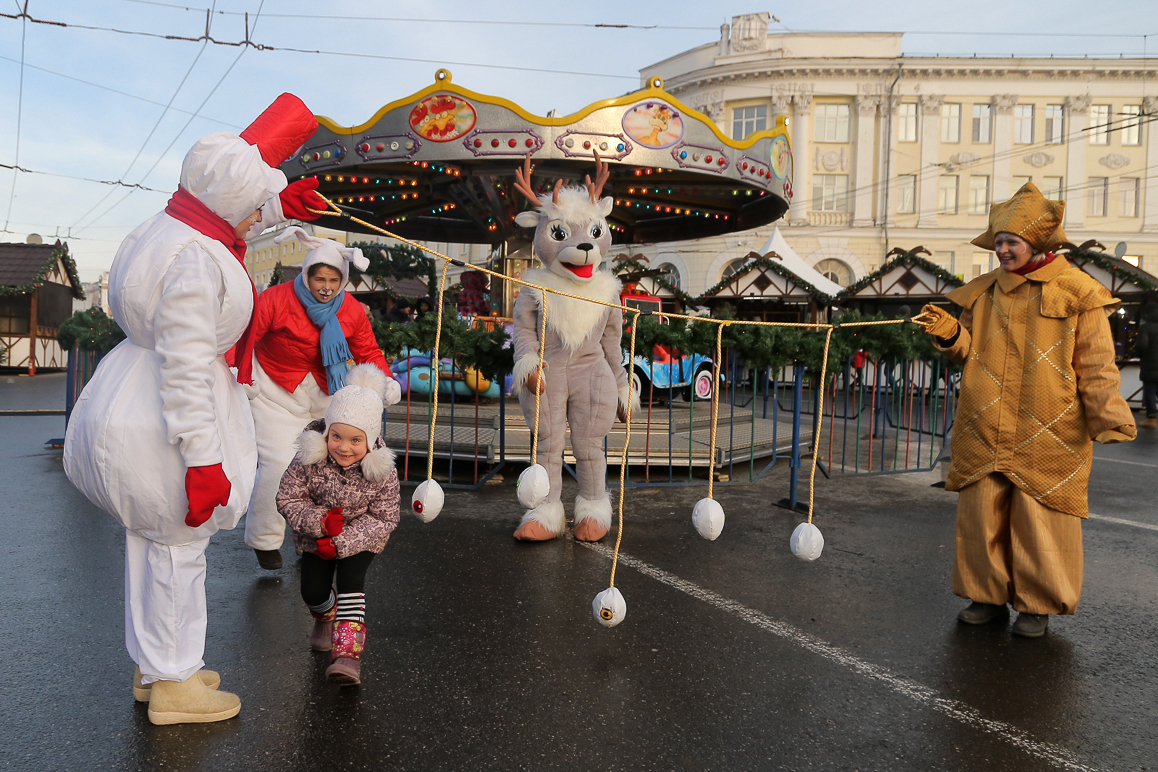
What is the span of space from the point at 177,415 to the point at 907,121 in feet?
132

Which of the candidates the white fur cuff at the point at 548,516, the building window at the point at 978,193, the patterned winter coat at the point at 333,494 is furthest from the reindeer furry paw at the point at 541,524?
the building window at the point at 978,193

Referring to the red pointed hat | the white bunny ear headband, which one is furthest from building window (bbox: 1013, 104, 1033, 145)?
the red pointed hat

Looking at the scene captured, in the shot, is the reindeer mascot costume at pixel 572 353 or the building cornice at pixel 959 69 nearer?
the reindeer mascot costume at pixel 572 353

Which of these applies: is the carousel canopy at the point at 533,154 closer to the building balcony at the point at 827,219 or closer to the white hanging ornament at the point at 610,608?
the white hanging ornament at the point at 610,608

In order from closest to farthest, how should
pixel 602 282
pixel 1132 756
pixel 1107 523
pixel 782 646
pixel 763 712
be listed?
pixel 1132 756, pixel 763 712, pixel 782 646, pixel 602 282, pixel 1107 523

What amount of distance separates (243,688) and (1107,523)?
614 centimetres

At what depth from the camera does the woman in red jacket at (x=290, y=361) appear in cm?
426

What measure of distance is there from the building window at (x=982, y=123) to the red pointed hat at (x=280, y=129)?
40485 millimetres

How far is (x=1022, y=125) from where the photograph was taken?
121 feet

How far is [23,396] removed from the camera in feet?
51.8

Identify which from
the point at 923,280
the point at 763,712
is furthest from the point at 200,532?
the point at 923,280

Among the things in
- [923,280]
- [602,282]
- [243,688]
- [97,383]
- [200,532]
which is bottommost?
[243,688]

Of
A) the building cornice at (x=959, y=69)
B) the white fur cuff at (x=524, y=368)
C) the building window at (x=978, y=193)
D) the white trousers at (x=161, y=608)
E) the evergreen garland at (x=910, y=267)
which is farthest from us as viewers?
the building window at (x=978, y=193)

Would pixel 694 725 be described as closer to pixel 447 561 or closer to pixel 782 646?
pixel 782 646
